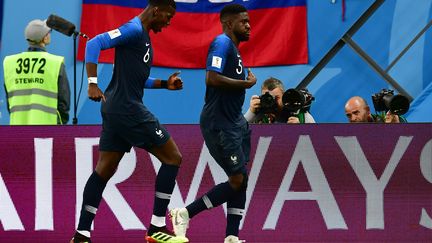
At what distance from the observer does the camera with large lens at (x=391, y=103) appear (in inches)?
391

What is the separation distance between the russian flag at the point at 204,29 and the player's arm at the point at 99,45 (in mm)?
4143

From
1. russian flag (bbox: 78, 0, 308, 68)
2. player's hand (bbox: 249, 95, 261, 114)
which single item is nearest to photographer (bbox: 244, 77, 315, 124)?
player's hand (bbox: 249, 95, 261, 114)

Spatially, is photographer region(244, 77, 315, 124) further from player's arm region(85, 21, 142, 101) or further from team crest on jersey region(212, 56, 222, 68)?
player's arm region(85, 21, 142, 101)

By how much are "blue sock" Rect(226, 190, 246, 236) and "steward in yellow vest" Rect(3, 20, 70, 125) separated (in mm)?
2525

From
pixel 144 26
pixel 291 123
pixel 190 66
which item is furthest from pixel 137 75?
pixel 190 66

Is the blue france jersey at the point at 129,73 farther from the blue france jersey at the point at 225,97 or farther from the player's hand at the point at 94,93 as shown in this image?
the blue france jersey at the point at 225,97

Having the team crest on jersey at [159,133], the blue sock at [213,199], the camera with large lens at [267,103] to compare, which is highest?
the camera with large lens at [267,103]

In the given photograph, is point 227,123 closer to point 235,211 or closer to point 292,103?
point 235,211

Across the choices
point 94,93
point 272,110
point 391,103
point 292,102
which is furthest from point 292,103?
point 94,93

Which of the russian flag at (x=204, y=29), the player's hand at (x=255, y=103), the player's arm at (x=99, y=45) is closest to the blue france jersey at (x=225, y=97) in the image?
the player's arm at (x=99, y=45)

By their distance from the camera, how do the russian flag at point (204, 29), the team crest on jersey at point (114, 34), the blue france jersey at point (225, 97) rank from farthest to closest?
the russian flag at point (204, 29) → the blue france jersey at point (225, 97) → the team crest on jersey at point (114, 34)

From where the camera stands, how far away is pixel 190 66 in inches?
488

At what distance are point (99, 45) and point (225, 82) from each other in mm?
1022

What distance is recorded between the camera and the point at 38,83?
10.7 meters
